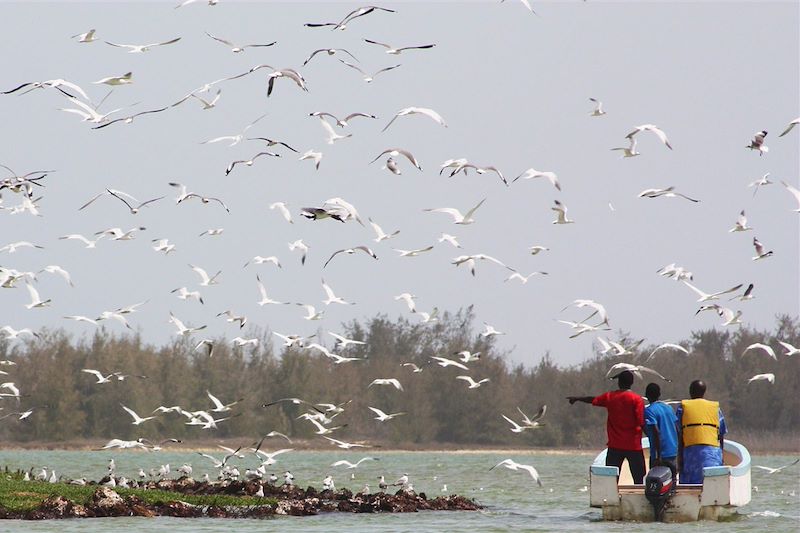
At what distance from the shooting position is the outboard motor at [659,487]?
65.7ft

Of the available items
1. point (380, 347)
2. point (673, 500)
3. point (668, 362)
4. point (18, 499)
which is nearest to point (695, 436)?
point (673, 500)

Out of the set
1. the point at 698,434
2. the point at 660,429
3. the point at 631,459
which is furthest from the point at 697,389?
the point at 631,459

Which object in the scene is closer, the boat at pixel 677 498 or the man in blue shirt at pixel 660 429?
the man in blue shirt at pixel 660 429

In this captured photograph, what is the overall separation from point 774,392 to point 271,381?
82.8ft

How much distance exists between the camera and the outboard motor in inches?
788

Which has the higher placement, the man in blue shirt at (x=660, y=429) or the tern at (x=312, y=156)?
the tern at (x=312, y=156)

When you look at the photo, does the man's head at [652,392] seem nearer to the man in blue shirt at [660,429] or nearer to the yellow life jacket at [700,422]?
the man in blue shirt at [660,429]

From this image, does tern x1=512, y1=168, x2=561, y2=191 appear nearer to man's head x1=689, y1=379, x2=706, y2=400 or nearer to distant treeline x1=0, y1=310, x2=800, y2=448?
man's head x1=689, y1=379, x2=706, y2=400

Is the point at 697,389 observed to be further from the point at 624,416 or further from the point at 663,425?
the point at 624,416

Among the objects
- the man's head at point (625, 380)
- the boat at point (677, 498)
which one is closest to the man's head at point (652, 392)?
the man's head at point (625, 380)

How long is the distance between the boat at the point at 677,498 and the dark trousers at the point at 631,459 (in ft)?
0.97

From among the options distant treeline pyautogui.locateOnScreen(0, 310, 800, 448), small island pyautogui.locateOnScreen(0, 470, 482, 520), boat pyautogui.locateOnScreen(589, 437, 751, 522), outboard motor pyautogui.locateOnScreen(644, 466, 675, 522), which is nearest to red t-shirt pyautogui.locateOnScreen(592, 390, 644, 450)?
outboard motor pyautogui.locateOnScreen(644, 466, 675, 522)

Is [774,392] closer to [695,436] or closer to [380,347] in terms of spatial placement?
[380,347]

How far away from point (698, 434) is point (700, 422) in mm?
329
